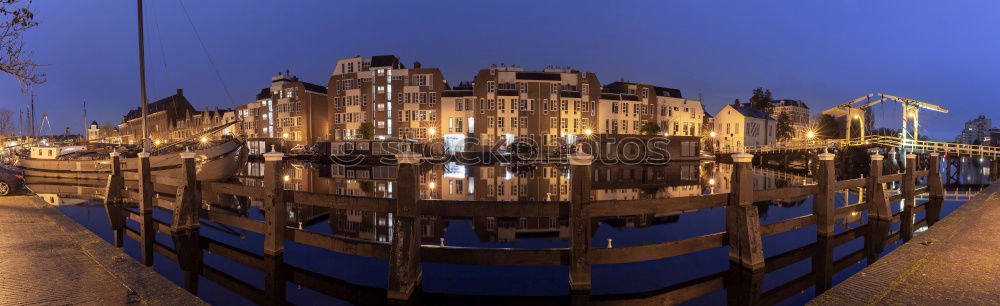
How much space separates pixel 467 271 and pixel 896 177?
15306 mm

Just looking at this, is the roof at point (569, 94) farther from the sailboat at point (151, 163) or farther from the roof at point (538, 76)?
the sailboat at point (151, 163)

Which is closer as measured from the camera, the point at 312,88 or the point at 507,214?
the point at 507,214

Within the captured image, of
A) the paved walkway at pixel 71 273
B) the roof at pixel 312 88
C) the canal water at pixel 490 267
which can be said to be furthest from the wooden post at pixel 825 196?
the roof at pixel 312 88

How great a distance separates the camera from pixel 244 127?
92500 mm

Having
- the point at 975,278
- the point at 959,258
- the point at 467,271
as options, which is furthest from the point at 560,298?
the point at 959,258

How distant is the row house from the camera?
6875 cm

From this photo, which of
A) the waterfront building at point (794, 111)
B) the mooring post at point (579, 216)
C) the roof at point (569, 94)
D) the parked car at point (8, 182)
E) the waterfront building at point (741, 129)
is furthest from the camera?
the waterfront building at point (794, 111)

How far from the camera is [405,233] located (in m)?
7.23

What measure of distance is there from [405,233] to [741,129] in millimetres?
84482

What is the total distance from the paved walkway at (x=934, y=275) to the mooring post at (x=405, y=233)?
5800mm

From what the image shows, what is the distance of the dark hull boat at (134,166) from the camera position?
1280 inches

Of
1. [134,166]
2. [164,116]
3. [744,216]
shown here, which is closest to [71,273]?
[744,216]

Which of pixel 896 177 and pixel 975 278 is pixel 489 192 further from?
pixel 975 278

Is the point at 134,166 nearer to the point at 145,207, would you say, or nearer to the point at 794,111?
the point at 145,207
